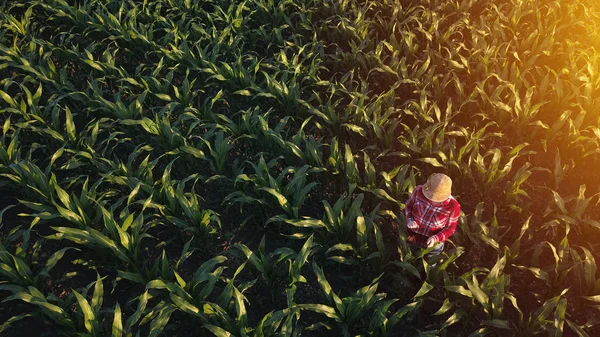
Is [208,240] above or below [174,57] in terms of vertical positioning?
below

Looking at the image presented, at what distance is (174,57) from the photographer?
4.98 meters

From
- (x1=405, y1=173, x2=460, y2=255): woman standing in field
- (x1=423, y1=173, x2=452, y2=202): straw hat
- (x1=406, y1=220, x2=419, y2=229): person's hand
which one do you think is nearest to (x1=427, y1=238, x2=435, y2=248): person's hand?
(x1=405, y1=173, x2=460, y2=255): woman standing in field

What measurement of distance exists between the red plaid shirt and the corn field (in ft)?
0.58

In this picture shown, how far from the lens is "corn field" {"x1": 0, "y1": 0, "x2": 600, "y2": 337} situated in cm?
292

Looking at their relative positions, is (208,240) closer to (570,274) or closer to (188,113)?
(188,113)

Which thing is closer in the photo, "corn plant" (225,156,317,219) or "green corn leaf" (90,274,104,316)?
"green corn leaf" (90,274,104,316)

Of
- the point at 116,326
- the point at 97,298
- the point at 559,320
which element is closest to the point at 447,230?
the point at 559,320

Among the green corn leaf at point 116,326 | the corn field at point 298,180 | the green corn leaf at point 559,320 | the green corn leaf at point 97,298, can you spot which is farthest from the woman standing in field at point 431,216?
the green corn leaf at point 97,298

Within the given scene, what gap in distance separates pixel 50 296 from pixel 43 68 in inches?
117

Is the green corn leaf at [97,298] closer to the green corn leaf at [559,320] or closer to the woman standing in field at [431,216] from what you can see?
Answer: the woman standing in field at [431,216]

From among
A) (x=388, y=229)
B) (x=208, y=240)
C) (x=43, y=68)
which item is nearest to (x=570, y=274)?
(x=388, y=229)

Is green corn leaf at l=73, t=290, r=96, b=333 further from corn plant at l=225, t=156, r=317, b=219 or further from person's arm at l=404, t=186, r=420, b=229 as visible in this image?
person's arm at l=404, t=186, r=420, b=229

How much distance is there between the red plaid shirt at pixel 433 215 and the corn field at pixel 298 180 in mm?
177

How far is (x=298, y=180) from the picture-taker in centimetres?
352
